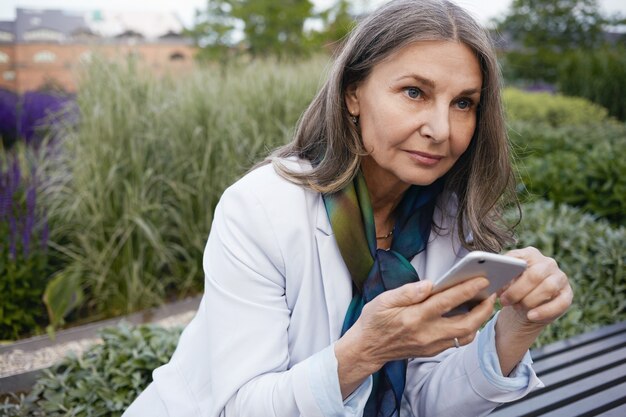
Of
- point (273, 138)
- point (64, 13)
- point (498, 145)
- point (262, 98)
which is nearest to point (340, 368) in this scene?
point (498, 145)

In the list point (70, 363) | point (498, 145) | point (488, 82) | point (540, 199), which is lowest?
point (70, 363)

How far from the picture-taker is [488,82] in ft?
5.46

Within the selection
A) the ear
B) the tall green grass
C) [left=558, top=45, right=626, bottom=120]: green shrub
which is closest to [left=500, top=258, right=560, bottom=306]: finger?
the ear

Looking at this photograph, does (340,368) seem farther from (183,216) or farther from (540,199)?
(540,199)

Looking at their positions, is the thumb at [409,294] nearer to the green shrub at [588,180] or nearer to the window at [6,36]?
the green shrub at [588,180]

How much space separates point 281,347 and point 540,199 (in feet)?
13.0

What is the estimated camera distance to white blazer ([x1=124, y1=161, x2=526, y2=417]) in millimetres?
1483

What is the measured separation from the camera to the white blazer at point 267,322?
1483mm

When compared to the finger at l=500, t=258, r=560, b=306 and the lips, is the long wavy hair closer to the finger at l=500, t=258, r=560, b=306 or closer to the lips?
the lips

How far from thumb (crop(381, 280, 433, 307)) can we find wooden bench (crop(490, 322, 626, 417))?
103 centimetres

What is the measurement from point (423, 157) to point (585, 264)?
258 centimetres

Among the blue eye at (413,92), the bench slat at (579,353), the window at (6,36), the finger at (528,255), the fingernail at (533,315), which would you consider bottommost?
the bench slat at (579,353)

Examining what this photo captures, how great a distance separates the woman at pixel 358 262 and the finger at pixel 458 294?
3.6 inches

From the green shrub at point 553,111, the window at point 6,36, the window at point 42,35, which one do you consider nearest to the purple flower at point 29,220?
the window at point 6,36
